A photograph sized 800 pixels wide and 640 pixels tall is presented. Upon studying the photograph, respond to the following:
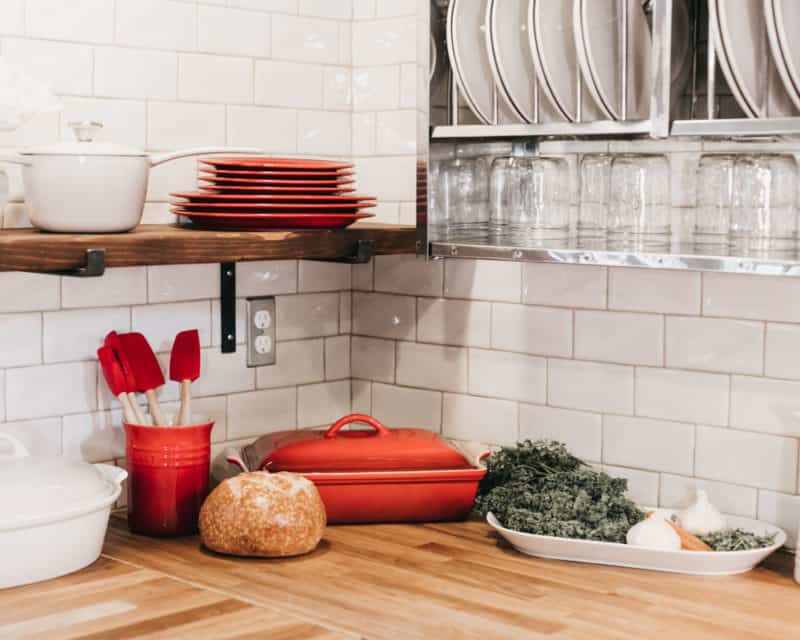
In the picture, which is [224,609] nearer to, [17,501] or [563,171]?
[17,501]

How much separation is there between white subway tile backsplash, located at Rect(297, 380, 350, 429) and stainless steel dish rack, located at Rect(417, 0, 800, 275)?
576 millimetres

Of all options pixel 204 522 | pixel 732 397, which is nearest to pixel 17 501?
pixel 204 522

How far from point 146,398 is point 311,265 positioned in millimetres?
503

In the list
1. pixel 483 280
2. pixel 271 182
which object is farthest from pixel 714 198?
pixel 271 182

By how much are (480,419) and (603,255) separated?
66 centimetres

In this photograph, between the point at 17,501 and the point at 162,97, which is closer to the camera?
the point at 17,501

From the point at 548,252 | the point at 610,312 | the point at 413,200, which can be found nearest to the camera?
the point at 548,252

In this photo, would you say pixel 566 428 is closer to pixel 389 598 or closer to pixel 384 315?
pixel 384 315

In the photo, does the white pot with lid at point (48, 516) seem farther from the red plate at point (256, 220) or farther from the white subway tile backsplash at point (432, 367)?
the white subway tile backsplash at point (432, 367)

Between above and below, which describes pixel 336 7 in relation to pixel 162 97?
above

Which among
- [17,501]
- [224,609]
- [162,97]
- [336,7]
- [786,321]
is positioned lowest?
[224,609]

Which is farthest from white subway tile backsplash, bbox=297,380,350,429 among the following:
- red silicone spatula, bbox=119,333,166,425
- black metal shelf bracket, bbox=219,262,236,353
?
red silicone spatula, bbox=119,333,166,425

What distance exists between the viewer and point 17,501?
1.78m

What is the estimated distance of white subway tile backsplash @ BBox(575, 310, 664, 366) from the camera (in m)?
2.14
